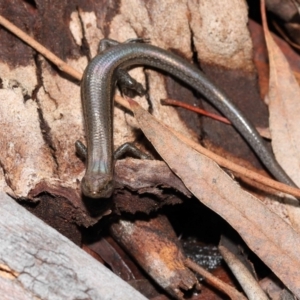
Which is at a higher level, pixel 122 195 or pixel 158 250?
pixel 122 195

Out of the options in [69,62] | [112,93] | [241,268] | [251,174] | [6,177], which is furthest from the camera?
[112,93]

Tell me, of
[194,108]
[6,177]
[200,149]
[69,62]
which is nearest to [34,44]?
[69,62]

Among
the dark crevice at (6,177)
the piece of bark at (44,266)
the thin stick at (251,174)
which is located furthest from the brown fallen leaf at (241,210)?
the dark crevice at (6,177)

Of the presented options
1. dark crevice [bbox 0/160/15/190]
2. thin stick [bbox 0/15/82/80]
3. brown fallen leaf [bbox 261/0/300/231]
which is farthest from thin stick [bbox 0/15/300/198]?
dark crevice [bbox 0/160/15/190]

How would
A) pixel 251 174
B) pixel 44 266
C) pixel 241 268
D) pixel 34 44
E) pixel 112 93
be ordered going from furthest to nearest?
pixel 112 93, pixel 34 44, pixel 251 174, pixel 241 268, pixel 44 266

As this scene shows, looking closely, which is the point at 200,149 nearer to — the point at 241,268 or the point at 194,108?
the point at 194,108

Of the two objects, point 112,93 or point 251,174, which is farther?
point 112,93

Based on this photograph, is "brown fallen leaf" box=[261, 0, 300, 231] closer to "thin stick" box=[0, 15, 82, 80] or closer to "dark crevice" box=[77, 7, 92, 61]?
"dark crevice" box=[77, 7, 92, 61]
